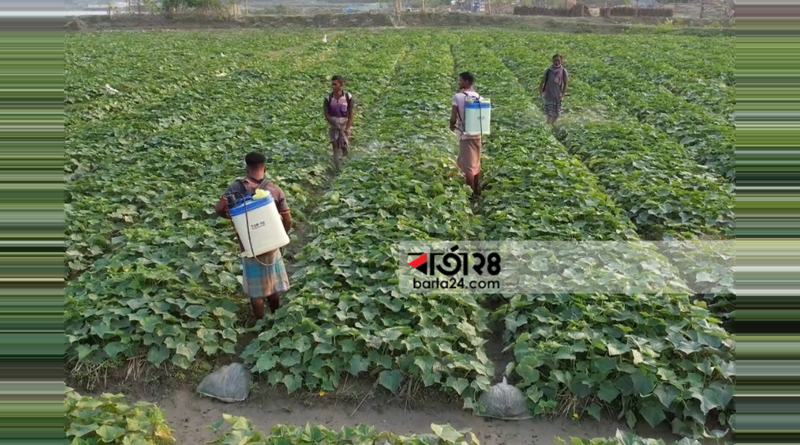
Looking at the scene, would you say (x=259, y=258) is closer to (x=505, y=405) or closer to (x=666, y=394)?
(x=505, y=405)

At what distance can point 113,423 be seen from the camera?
422 centimetres

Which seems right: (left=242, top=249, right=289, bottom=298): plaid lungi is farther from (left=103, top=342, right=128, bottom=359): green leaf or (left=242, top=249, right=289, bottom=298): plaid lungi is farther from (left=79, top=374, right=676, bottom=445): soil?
(left=103, top=342, right=128, bottom=359): green leaf

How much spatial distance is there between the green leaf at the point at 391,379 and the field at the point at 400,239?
13 millimetres

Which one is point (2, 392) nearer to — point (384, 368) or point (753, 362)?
point (753, 362)

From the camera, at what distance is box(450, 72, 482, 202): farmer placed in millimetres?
8484

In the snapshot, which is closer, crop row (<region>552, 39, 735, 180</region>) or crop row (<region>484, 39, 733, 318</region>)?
crop row (<region>484, 39, 733, 318</region>)

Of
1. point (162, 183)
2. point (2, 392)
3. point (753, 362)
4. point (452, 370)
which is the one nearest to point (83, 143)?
point (162, 183)

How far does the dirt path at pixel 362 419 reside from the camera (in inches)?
187

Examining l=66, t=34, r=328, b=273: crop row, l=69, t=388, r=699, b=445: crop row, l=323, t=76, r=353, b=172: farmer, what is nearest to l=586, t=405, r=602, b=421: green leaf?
l=69, t=388, r=699, b=445: crop row

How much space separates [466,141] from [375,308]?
158 inches

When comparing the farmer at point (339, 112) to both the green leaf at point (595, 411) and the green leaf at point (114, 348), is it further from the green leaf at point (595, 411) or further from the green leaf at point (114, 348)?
the green leaf at point (595, 411)

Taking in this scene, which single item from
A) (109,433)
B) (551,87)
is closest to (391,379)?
(109,433)

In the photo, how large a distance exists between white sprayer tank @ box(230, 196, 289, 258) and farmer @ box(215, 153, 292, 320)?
0.57ft

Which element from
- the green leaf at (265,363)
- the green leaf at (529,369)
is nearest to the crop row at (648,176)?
the green leaf at (529,369)
